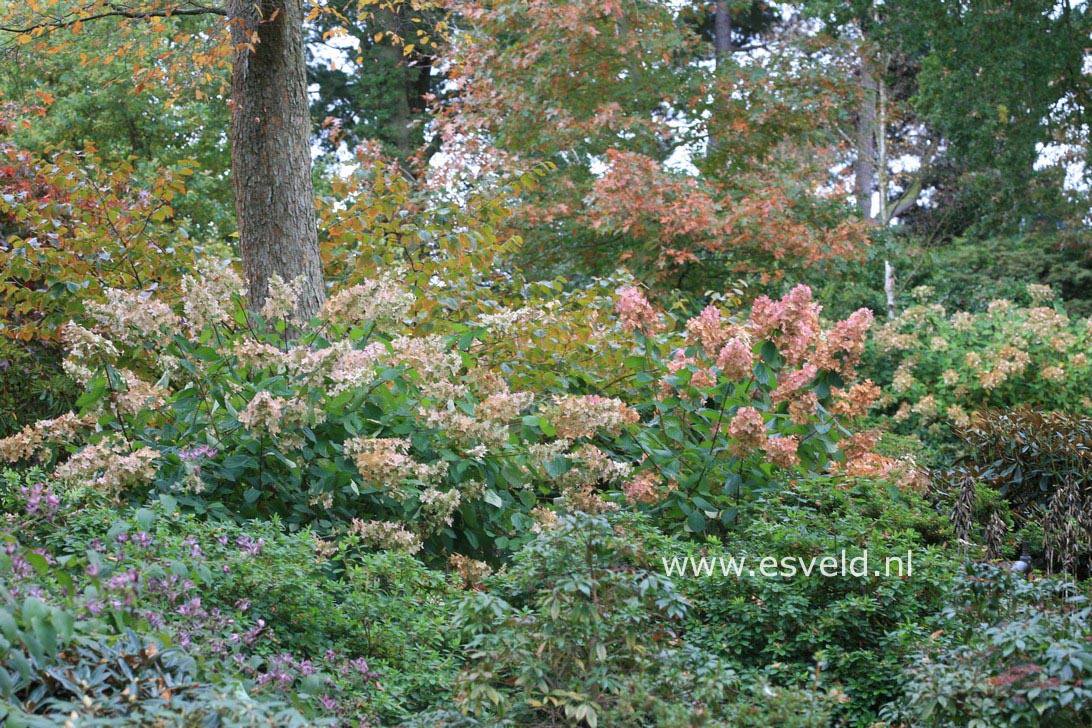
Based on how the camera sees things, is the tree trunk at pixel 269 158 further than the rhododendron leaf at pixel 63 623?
Yes

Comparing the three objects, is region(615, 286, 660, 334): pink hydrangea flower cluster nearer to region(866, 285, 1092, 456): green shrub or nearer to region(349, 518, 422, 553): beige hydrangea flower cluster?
region(349, 518, 422, 553): beige hydrangea flower cluster

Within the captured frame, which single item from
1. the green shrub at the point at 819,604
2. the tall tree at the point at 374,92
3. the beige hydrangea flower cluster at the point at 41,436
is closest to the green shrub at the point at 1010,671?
the green shrub at the point at 819,604

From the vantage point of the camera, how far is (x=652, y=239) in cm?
900

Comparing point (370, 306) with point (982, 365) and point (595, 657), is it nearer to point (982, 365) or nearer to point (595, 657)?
point (595, 657)

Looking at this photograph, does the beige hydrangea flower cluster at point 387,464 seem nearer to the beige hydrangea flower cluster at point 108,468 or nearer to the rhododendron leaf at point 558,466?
the rhododendron leaf at point 558,466

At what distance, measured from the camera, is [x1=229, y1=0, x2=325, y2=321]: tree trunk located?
5.61 m

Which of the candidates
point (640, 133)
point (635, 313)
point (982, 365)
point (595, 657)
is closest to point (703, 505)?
point (635, 313)

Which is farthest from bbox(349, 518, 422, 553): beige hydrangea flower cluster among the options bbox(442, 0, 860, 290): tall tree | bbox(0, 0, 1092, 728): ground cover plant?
bbox(442, 0, 860, 290): tall tree

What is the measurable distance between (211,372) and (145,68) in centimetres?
366

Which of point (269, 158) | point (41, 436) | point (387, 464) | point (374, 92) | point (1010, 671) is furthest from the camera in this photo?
point (374, 92)

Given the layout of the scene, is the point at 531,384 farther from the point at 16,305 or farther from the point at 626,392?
the point at 16,305

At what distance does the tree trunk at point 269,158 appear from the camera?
5.61 meters

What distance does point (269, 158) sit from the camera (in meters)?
5.64

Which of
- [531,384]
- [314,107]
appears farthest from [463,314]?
[314,107]
